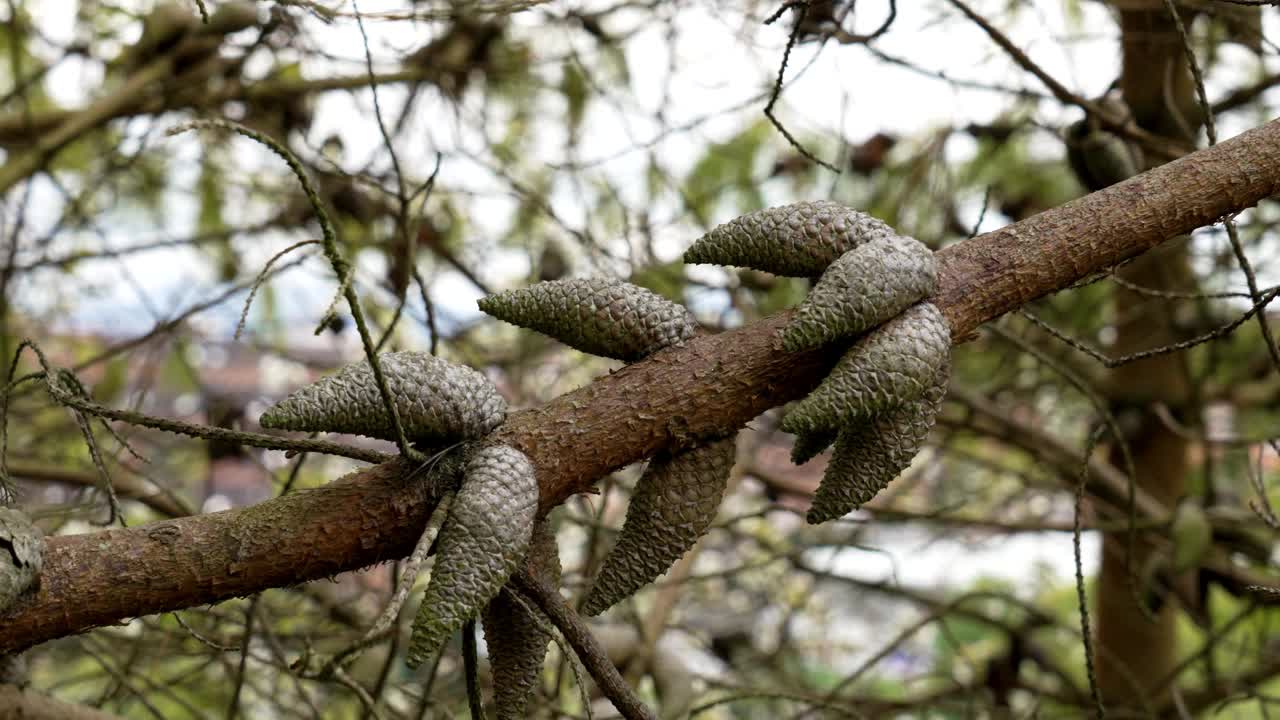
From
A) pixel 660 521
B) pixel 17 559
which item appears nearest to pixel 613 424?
pixel 660 521

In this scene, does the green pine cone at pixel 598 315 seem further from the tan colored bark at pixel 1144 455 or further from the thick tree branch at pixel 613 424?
the tan colored bark at pixel 1144 455

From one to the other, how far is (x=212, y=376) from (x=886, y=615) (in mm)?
2250

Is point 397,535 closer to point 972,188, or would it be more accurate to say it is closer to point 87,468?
point 87,468

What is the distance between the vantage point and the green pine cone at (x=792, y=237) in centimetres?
71

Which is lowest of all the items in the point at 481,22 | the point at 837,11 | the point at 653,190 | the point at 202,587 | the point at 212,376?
the point at 202,587

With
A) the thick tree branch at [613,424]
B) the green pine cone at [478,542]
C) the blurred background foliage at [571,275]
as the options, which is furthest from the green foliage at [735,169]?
the green pine cone at [478,542]

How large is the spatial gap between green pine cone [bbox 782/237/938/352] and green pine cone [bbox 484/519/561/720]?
196 mm

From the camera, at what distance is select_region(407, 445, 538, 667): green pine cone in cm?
59

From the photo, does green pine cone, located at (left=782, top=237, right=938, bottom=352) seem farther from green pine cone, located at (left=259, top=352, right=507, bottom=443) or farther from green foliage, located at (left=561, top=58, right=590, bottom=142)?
green foliage, located at (left=561, top=58, right=590, bottom=142)

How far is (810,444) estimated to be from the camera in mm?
726

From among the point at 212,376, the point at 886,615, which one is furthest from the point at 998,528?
the point at 212,376

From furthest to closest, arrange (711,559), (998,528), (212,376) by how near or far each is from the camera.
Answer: (212,376) < (711,559) < (998,528)

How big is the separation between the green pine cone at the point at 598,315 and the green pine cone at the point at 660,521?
0.23 ft

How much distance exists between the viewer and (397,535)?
655mm
